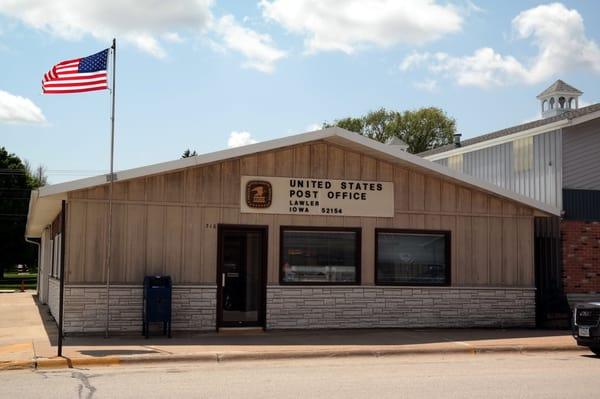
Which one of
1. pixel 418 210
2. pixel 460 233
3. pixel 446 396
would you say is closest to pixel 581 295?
pixel 460 233

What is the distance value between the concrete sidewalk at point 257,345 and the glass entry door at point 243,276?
1.34 ft

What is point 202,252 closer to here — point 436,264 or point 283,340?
point 283,340

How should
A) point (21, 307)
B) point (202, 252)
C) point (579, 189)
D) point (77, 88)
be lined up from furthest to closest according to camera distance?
point (21, 307), point (579, 189), point (202, 252), point (77, 88)

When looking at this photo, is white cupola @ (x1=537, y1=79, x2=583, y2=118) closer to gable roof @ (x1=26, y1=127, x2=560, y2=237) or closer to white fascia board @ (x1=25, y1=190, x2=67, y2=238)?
gable roof @ (x1=26, y1=127, x2=560, y2=237)

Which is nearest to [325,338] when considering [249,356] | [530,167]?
[249,356]

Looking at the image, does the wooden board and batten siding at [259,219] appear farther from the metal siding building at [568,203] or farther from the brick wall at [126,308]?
the metal siding building at [568,203]

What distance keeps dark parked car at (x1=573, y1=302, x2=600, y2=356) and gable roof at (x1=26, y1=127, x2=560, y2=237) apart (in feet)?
14.3

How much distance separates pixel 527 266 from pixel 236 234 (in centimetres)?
724

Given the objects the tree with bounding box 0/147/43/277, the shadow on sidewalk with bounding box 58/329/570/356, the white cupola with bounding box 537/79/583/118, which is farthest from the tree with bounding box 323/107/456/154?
the shadow on sidewalk with bounding box 58/329/570/356

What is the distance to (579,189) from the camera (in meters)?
18.7

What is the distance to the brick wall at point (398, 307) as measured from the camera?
648 inches

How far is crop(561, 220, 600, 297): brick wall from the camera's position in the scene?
18484mm

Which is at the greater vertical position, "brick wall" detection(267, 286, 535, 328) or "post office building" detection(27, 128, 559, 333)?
"post office building" detection(27, 128, 559, 333)

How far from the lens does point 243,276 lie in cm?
1648
